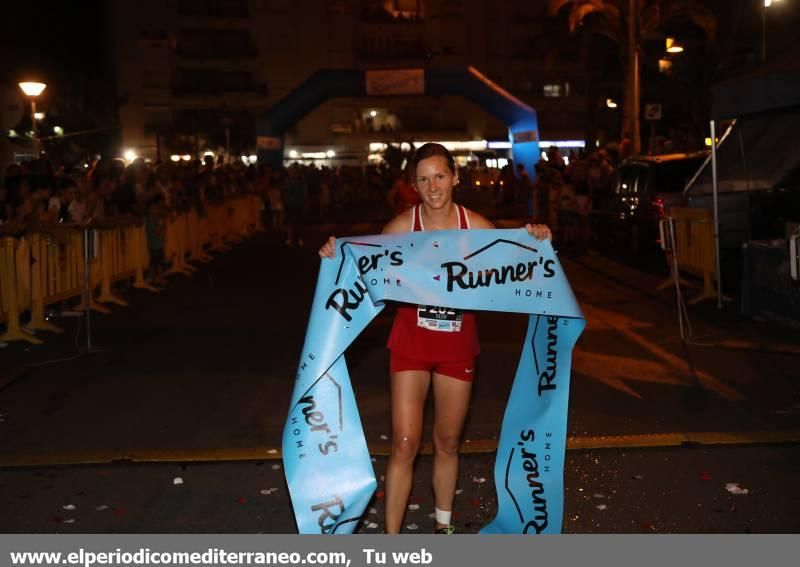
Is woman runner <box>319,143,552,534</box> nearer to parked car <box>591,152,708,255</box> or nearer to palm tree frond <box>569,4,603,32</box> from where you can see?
A: parked car <box>591,152,708,255</box>

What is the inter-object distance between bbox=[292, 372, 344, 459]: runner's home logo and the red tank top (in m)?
0.35

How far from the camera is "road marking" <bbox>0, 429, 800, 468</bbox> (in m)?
6.44

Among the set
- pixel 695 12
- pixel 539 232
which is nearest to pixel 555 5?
pixel 695 12

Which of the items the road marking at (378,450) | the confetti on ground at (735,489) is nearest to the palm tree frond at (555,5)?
the road marking at (378,450)

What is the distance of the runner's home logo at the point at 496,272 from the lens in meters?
4.60

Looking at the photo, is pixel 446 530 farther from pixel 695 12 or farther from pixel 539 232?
pixel 695 12

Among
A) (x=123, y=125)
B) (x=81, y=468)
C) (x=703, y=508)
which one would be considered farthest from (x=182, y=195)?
(x=123, y=125)

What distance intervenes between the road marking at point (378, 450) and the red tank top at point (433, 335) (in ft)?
6.83

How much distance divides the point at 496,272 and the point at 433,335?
41 centimetres

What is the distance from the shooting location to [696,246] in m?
13.7

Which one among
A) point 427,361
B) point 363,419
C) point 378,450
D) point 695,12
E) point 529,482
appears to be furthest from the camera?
point 695,12

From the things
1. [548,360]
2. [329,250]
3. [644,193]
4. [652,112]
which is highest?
[652,112]

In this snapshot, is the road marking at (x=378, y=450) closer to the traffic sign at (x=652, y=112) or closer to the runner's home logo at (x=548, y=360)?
the runner's home logo at (x=548, y=360)

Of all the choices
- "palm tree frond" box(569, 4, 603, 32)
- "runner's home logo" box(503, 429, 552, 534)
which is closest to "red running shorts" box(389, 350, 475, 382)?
"runner's home logo" box(503, 429, 552, 534)
